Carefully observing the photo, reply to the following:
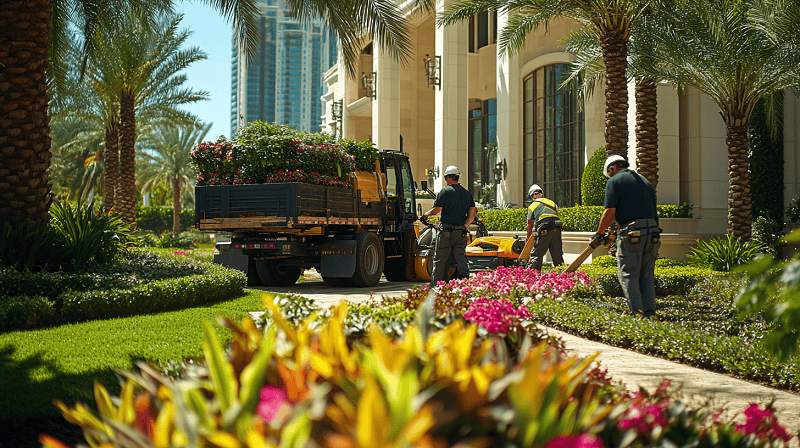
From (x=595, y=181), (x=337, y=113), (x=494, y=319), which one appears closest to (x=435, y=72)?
(x=595, y=181)

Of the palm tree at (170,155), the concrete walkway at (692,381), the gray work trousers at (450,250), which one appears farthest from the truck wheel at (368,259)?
the palm tree at (170,155)

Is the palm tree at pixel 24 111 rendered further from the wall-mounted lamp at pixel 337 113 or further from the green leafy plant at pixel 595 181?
the wall-mounted lamp at pixel 337 113

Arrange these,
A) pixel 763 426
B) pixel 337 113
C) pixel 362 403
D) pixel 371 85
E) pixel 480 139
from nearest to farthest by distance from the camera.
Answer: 1. pixel 362 403
2. pixel 763 426
3. pixel 371 85
4. pixel 480 139
5. pixel 337 113

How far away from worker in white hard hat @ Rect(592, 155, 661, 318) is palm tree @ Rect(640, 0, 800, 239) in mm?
6683

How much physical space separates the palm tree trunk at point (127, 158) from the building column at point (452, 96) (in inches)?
467

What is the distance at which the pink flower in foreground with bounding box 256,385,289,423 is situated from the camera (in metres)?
1.85

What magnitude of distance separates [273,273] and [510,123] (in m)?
14.3

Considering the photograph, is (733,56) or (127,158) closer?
(733,56)

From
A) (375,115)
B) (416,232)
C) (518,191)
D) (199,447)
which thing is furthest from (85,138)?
(199,447)

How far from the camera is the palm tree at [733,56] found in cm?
1345

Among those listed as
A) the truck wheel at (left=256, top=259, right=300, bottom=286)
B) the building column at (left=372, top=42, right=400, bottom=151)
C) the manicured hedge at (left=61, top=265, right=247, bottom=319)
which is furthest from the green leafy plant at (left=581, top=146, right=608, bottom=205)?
the building column at (left=372, top=42, right=400, bottom=151)

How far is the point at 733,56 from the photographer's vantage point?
13805 mm

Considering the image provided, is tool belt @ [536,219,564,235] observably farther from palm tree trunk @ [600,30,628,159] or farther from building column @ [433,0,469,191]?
building column @ [433,0,469,191]

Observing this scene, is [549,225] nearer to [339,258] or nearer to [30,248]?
[339,258]
